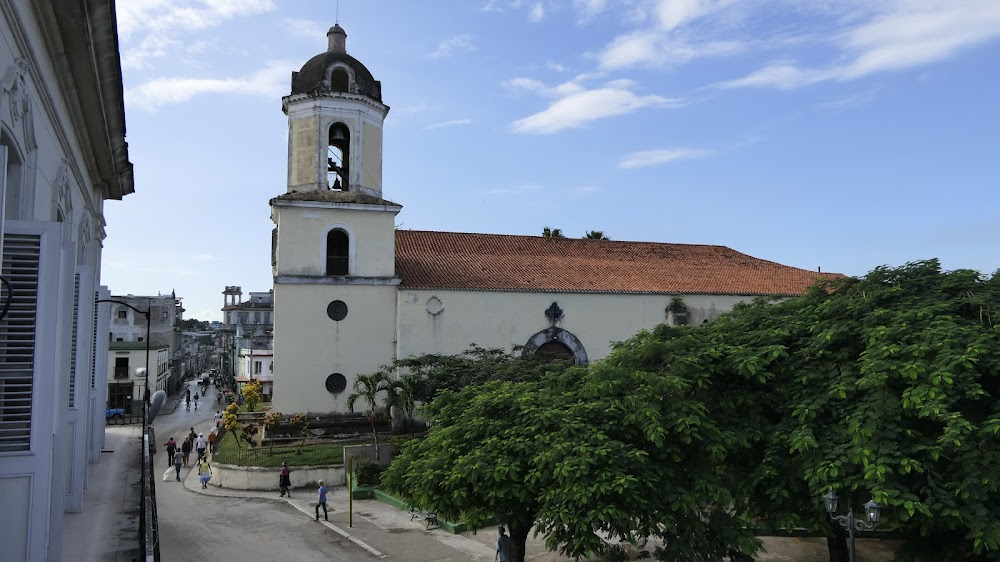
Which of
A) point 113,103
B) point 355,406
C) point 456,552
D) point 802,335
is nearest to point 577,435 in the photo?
point 802,335

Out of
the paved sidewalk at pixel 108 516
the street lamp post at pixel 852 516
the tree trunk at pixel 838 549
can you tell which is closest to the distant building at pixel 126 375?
the paved sidewalk at pixel 108 516

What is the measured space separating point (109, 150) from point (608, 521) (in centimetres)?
892

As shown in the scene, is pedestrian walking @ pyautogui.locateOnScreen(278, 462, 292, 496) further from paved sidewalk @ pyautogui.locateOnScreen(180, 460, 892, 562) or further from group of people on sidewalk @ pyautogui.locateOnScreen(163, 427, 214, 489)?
group of people on sidewalk @ pyautogui.locateOnScreen(163, 427, 214, 489)

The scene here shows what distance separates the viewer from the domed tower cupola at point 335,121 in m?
22.5

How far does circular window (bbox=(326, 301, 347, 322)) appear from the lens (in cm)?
2316

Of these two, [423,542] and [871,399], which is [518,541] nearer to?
[423,542]

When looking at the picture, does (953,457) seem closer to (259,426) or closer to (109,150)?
(109,150)

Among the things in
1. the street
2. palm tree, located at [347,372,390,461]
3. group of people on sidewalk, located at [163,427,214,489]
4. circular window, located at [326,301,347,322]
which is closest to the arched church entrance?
palm tree, located at [347,372,390,461]

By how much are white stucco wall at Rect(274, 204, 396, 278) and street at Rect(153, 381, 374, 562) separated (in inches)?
255

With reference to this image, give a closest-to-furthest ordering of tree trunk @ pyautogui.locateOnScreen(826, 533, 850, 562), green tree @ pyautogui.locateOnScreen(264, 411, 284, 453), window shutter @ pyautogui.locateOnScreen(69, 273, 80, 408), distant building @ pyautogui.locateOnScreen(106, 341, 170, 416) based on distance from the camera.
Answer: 1. window shutter @ pyautogui.locateOnScreen(69, 273, 80, 408)
2. tree trunk @ pyautogui.locateOnScreen(826, 533, 850, 562)
3. green tree @ pyautogui.locateOnScreen(264, 411, 284, 453)
4. distant building @ pyautogui.locateOnScreen(106, 341, 170, 416)

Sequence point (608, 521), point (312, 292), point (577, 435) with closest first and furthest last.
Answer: point (608, 521) → point (577, 435) → point (312, 292)

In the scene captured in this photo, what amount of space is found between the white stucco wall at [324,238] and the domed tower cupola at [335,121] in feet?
2.44

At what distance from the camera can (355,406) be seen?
23.2m

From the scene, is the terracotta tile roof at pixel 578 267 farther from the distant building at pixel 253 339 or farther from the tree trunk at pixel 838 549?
the distant building at pixel 253 339
